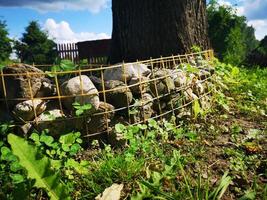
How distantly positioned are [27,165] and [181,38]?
323 cm

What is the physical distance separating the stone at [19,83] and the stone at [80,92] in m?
0.22

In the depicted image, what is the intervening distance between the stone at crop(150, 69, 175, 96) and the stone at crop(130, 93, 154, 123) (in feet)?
0.37

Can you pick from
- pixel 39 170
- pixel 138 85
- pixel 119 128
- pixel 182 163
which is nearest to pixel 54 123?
pixel 119 128

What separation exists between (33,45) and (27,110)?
19308 mm

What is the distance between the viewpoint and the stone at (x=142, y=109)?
11.8ft

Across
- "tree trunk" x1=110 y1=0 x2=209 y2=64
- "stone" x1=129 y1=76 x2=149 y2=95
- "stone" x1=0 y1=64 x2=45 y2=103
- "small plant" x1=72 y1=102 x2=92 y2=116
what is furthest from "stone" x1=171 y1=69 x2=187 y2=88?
"stone" x1=0 y1=64 x2=45 y2=103

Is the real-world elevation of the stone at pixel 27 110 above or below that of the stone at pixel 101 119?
above

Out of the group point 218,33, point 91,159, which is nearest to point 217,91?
point 91,159

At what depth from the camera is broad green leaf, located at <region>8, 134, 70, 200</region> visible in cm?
247

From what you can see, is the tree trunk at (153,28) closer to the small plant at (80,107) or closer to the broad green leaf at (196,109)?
the broad green leaf at (196,109)

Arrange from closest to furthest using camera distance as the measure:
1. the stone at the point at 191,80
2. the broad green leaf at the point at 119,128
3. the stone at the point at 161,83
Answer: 1. the broad green leaf at the point at 119,128
2. the stone at the point at 161,83
3. the stone at the point at 191,80

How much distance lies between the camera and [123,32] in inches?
208

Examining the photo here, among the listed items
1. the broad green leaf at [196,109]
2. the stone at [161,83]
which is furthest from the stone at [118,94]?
the broad green leaf at [196,109]

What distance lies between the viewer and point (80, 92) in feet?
10.8
